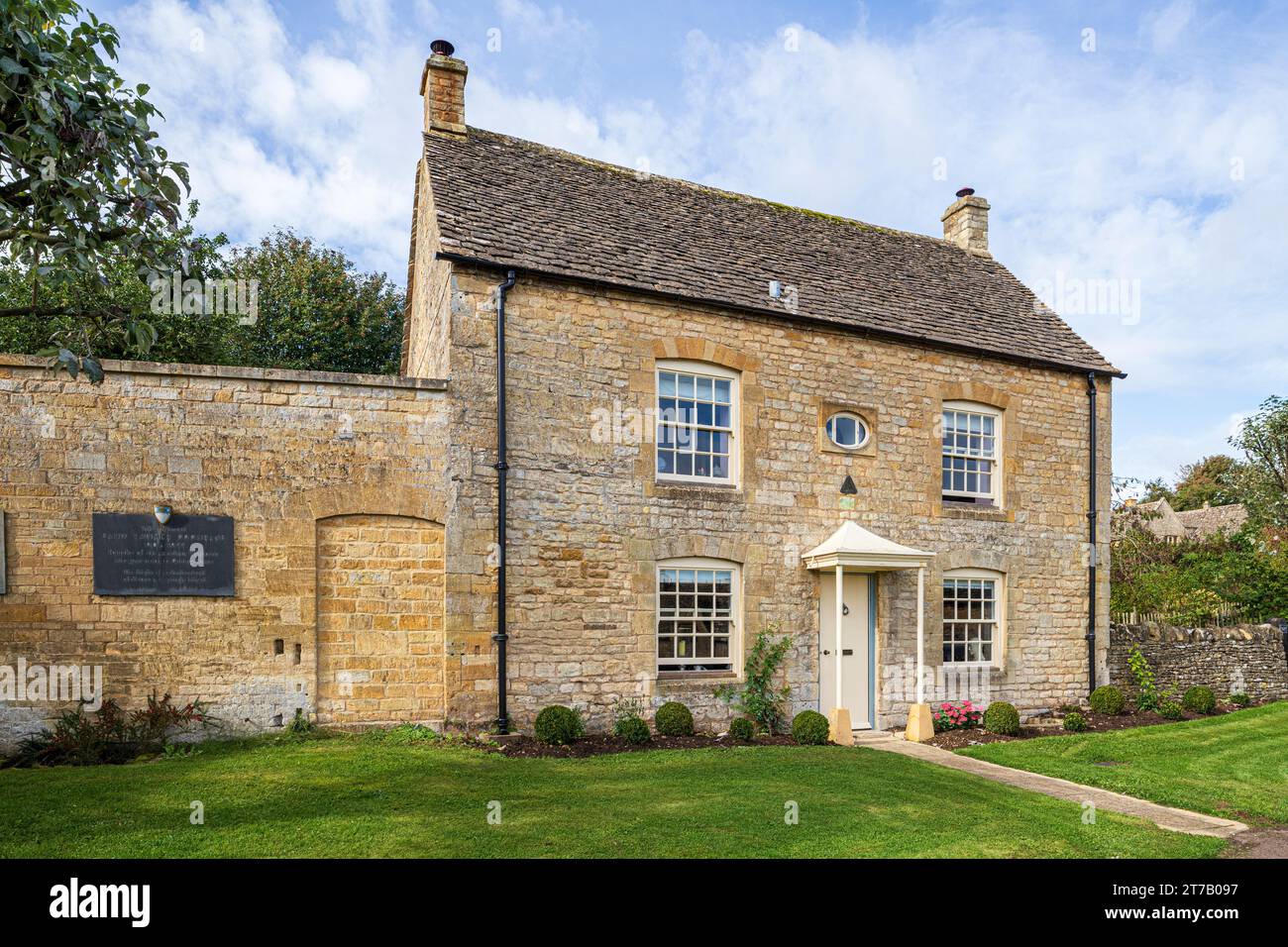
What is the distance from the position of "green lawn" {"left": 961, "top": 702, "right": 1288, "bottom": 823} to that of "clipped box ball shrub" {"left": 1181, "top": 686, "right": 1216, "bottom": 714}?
18.2 inches

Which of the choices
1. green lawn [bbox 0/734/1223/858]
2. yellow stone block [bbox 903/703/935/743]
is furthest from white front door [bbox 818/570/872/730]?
green lawn [bbox 0/734/1223/858]

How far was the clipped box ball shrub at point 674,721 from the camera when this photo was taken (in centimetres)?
1174

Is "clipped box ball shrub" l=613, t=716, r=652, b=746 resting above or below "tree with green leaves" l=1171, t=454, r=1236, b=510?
below

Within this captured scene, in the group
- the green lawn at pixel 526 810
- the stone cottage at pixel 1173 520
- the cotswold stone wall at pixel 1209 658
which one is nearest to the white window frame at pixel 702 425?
the green lawn at pixel 526 810

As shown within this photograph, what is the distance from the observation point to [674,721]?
11.8 meters

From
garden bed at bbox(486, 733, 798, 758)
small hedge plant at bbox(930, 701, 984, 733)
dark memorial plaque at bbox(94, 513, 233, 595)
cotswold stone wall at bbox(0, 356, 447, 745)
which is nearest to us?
cotswold stone wall at bbox(0, 356, 447, 745)

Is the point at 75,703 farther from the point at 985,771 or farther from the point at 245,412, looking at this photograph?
the point at 985,771

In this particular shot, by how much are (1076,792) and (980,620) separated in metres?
5.53

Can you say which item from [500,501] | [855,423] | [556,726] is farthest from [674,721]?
[855,423]

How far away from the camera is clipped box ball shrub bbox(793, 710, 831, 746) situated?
39.1 feet

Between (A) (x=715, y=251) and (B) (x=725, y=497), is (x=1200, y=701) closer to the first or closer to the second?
(B) (x=725, y=497)

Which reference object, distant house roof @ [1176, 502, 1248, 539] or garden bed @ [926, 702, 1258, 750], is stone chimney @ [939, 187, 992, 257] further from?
distant house roof @ [1176, 502, 1248, 539]

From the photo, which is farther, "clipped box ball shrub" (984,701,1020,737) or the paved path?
"clipped box ball shrub" (984,701,1020,737)
